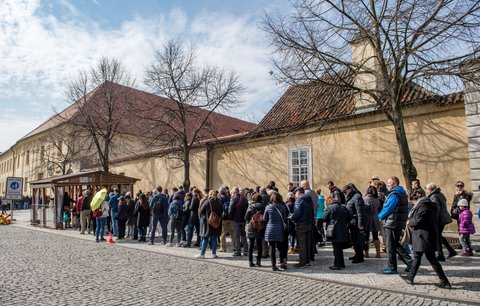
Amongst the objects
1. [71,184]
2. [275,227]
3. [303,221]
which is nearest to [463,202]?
[303,221]

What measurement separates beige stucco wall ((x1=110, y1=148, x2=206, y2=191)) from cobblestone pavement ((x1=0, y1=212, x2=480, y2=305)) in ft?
40.2

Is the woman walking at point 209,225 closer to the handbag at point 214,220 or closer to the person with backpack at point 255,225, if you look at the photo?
the handbag at point 214,220

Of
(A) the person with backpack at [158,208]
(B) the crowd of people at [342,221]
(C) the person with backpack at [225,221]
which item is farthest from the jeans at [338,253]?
(A) the person with backpack at [158,208]

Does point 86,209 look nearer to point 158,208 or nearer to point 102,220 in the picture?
point 102,220

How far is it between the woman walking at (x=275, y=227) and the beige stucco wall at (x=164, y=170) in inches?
548

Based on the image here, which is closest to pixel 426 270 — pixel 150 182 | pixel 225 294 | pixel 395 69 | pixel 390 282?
pixel 390 282

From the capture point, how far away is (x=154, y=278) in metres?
8.00

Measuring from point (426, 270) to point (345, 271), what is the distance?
5.59ft

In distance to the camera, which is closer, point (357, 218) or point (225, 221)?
point (357, 218)

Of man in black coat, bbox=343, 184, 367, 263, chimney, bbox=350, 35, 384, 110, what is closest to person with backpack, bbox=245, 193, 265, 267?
man in black coat, bbox=343, 184, 367, 263

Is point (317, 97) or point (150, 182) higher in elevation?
point (317, 97)

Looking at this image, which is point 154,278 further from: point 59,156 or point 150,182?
point 59,156

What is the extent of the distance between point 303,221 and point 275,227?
2.36 feet

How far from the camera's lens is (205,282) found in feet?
25.1
